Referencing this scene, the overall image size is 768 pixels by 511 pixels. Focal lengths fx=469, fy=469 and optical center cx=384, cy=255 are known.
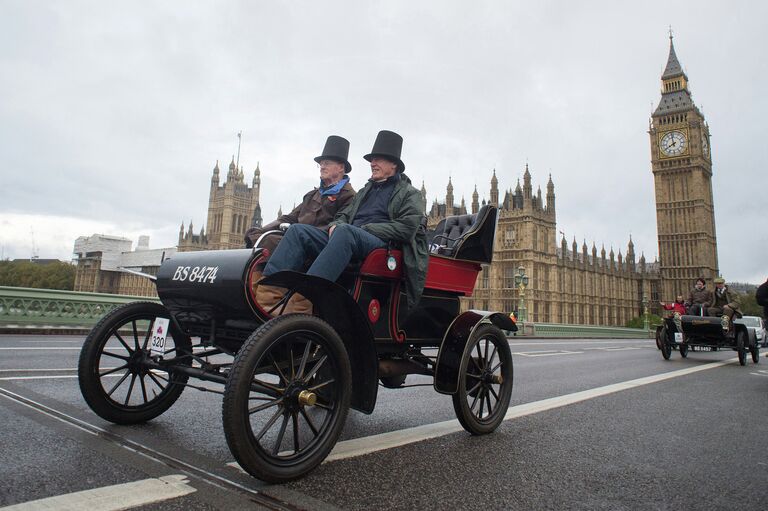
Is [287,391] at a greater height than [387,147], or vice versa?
[387,147]

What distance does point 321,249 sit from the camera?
91.5 inches

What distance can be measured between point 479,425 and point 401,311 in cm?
84

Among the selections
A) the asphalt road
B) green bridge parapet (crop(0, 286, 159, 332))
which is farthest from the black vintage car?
green bridge parapet (crop(0, 286, 159, 332))

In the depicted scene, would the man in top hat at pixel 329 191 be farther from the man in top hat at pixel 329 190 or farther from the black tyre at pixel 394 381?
the black tyre at pixel 394 381

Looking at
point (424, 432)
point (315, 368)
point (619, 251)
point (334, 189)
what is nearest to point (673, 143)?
point (619, 251)

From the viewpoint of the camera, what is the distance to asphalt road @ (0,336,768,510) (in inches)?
66.7

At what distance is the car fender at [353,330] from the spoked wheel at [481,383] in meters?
0.71

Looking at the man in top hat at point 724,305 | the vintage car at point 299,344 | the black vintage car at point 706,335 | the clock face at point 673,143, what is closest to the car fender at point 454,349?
the vintage car at point 299,344

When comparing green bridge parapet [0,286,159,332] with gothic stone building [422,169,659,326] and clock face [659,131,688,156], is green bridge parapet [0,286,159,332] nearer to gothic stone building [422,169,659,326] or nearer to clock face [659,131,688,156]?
gothic stone building [422,169,659,326]

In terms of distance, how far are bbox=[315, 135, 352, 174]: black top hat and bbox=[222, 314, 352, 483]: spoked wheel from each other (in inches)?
58.0

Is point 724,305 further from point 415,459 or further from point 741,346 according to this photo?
point 415,459

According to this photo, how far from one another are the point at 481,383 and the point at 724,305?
8.76 m

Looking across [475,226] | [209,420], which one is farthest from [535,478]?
[209,420]

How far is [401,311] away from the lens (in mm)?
2674
